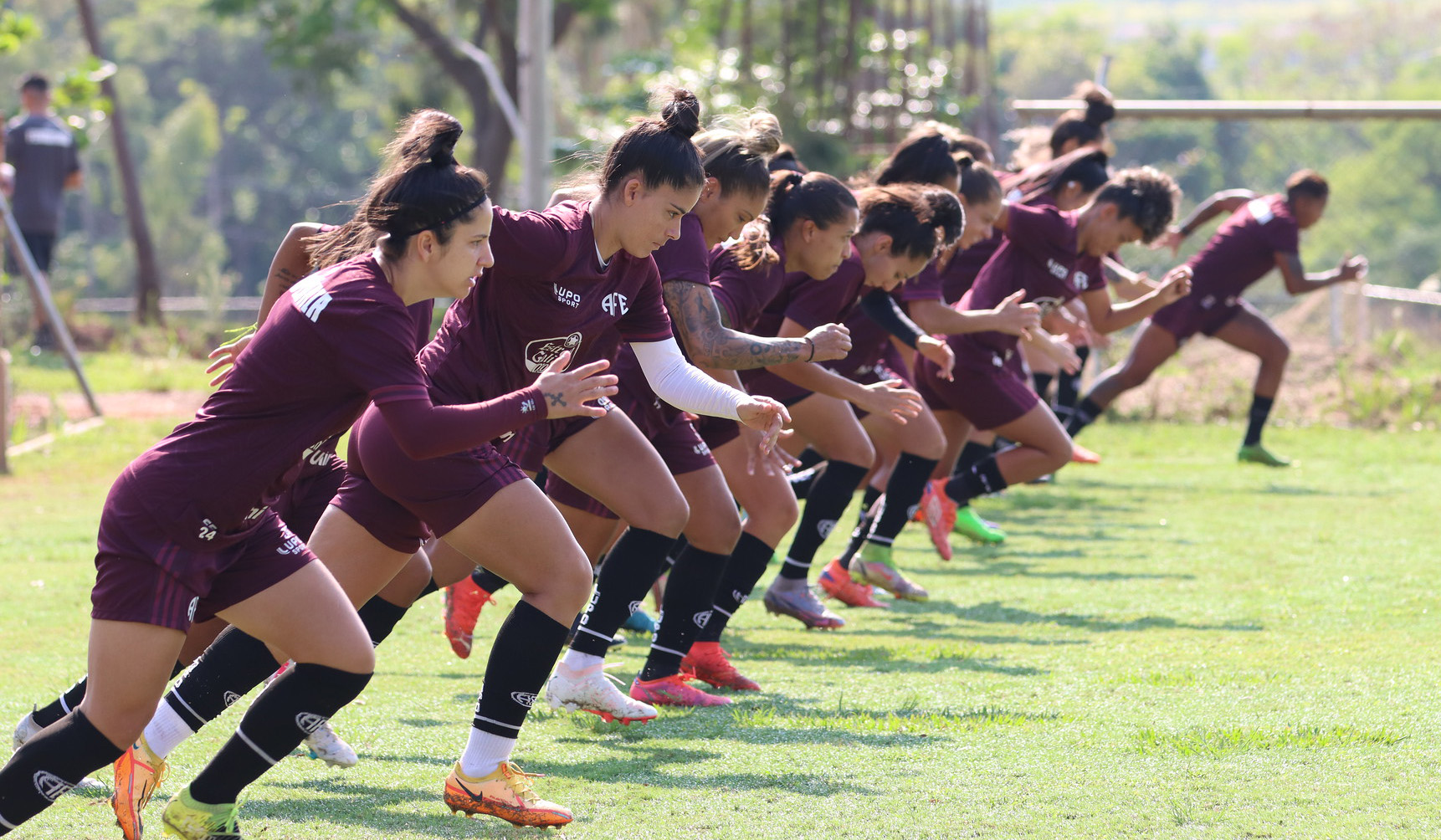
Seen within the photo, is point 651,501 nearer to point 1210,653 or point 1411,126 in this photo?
point 1210,653

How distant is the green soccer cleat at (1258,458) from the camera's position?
11.5 metres

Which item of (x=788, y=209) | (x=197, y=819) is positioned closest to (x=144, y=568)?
(x=197, y=819)

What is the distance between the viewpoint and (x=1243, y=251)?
11.1 meters

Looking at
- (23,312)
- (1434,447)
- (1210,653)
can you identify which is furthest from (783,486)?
(23,312)

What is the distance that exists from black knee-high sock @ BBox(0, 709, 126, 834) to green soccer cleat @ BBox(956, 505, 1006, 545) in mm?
5786

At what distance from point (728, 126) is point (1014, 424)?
2.79 m

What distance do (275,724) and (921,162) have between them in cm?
413

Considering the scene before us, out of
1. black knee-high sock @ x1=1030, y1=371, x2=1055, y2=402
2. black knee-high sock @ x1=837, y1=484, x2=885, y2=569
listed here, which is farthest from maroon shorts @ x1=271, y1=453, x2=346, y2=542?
black knee-high sock @ x1=1030, y1=371, x2=1055, y2=402

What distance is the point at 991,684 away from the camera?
5.27 m

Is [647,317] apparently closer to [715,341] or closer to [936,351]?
[715,341]

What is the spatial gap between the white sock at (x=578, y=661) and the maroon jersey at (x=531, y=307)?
81 centimetres

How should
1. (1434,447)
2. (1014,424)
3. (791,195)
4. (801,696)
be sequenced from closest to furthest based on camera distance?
(801,696)
(791,195)
(1014,424)
(1434,447)

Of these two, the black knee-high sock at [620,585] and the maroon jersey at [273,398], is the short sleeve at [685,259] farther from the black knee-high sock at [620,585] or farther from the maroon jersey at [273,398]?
the maroon jersey at [273,398]

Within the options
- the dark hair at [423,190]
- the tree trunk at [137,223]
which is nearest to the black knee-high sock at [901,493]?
the dark hair at [423,190]
